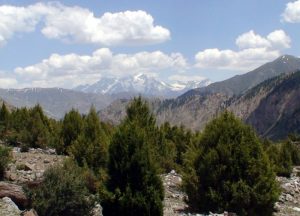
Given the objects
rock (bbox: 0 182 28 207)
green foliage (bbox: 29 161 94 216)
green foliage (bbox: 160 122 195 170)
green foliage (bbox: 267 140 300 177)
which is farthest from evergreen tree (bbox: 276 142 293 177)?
rock (bbox: 0 182 28 207)

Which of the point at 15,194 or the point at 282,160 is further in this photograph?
the point at 282,160

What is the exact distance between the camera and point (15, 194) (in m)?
17.4

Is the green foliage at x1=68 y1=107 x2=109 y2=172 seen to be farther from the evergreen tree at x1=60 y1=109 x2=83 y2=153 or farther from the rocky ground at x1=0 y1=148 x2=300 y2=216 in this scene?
the evergreen tree at x1=60 y1=109 x2=83 y2=153

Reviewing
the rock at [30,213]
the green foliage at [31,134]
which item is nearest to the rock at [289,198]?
the rock at [30,213]

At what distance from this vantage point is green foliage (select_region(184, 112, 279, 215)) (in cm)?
1922

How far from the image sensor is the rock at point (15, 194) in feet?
56.5

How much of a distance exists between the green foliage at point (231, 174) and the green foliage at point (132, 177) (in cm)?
352

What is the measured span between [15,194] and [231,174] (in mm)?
9453

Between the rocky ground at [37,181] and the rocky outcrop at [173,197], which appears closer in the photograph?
the rocky ground at [37,181]

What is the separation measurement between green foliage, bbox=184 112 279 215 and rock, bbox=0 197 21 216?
8.13 meters

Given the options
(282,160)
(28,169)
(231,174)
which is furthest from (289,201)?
(28,169)

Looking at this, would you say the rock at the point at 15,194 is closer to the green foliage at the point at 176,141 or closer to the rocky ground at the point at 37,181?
the rocky ground at the point at 37,181

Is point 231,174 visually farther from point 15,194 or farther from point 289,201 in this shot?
point 289,201

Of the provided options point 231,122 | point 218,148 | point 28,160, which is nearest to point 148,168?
point 218,148
